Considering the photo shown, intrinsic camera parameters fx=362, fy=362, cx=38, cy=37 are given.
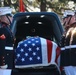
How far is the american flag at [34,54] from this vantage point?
4035mm

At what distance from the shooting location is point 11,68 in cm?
418

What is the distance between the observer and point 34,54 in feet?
13.3

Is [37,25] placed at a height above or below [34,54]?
below

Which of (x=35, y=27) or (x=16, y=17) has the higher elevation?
(x=16, y=17)

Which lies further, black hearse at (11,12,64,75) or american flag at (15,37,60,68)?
black hearse at (11,12,64,75)

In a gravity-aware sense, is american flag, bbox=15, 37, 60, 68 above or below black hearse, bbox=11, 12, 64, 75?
above

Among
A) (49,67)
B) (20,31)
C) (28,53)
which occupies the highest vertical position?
(28,53)

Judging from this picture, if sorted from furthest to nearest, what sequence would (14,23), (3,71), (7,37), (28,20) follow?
(28,20) → (14,23) → (7,37) → (3,71)

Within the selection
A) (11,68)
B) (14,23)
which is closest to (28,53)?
(11,68)

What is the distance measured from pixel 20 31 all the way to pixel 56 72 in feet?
7.90

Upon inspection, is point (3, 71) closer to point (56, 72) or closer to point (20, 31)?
point (56, 72)

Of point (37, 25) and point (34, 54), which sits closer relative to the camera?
point (34, 54)

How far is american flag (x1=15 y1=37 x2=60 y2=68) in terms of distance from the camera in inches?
159

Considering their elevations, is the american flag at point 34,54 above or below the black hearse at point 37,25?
above
